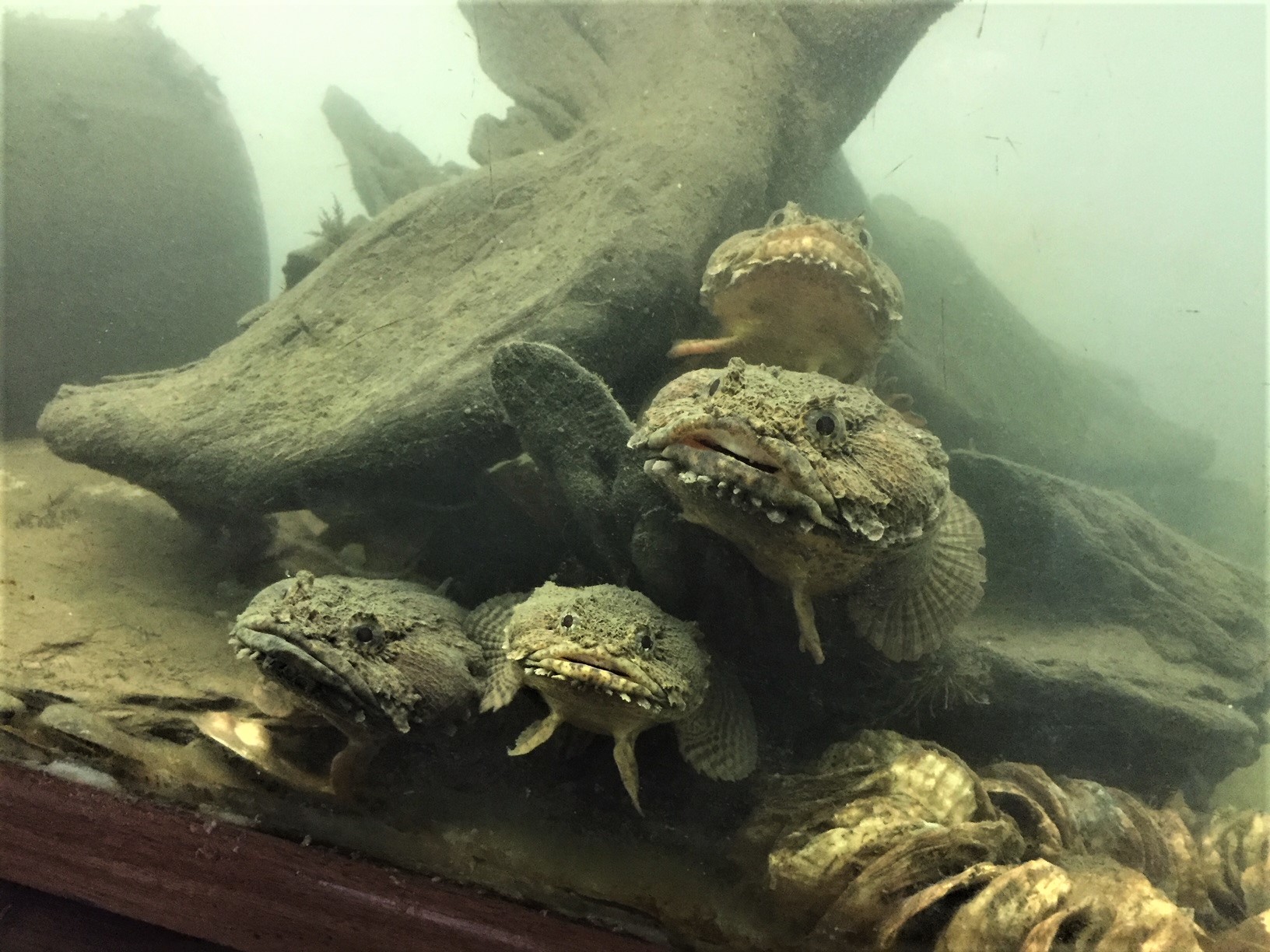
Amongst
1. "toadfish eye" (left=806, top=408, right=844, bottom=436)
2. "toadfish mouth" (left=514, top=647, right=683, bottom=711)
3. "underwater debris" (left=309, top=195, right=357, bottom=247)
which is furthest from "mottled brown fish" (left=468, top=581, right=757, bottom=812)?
"underwater debris" (left=309, top=195, right=357, bottom=247)

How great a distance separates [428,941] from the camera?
1.90 meters

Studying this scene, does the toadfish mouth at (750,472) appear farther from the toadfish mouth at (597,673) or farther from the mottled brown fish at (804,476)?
the toadfish mouth at (597,673)

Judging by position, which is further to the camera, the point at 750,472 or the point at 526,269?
the point at 526,269

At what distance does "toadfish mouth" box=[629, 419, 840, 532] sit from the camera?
7.02 feet

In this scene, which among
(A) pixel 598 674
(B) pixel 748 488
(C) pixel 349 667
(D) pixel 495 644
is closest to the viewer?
(B) pixel 748 488

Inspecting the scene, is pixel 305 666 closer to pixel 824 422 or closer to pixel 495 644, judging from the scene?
pixel 495 644

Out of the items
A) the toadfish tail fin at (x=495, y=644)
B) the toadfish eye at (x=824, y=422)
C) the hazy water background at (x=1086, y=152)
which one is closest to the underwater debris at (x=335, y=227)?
the hazy water background at (x=1086, y=152)

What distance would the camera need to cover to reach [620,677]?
2.29m

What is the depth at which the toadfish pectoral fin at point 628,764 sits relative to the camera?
2512 millimetres

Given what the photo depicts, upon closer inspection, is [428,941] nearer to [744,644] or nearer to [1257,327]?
[744,644]

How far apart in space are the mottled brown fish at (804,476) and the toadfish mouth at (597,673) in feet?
2.21

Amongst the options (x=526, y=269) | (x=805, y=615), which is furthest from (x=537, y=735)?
(x=526, y=269)

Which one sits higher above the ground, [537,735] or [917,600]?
[917,600]

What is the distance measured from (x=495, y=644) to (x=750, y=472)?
1578mm
